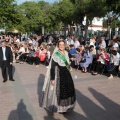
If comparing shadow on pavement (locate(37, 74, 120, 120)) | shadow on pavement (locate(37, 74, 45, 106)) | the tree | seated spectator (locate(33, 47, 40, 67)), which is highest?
the tree

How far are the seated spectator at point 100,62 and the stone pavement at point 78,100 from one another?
0.89 metres

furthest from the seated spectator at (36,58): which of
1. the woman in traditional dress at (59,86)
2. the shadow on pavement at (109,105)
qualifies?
the woman in traditional dress at (59,86)

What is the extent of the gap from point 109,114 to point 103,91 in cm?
235

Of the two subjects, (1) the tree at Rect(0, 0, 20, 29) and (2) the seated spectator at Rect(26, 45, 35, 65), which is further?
(1) the tree at Rect(0, 0, 20, 29)

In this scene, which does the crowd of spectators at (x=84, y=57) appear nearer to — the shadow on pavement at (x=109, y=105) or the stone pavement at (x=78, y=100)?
the stone pavement at (x=78, y=100)

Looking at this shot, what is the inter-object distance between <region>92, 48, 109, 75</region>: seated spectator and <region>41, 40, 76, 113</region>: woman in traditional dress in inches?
226

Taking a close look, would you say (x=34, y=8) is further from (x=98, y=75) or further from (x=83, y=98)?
(x=83, y=98)

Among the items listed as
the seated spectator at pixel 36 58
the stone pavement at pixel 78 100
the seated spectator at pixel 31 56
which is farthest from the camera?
the seated spectator at pixel 31 56

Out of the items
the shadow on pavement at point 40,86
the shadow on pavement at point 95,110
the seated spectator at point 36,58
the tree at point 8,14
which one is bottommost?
the shadow on pavement at point 95,110

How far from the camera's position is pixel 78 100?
757 centimetres

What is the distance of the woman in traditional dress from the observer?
612 cm

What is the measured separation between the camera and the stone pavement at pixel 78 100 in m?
6.18

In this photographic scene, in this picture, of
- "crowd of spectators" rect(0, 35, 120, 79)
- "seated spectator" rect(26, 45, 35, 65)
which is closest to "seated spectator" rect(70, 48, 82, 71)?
"crowd of spectators" rect(0, 35, 120, 79)

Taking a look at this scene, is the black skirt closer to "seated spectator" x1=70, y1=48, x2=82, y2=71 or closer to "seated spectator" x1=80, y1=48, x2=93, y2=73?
"seated spectator" x1=80, y1=48, x2=93, y2=73
